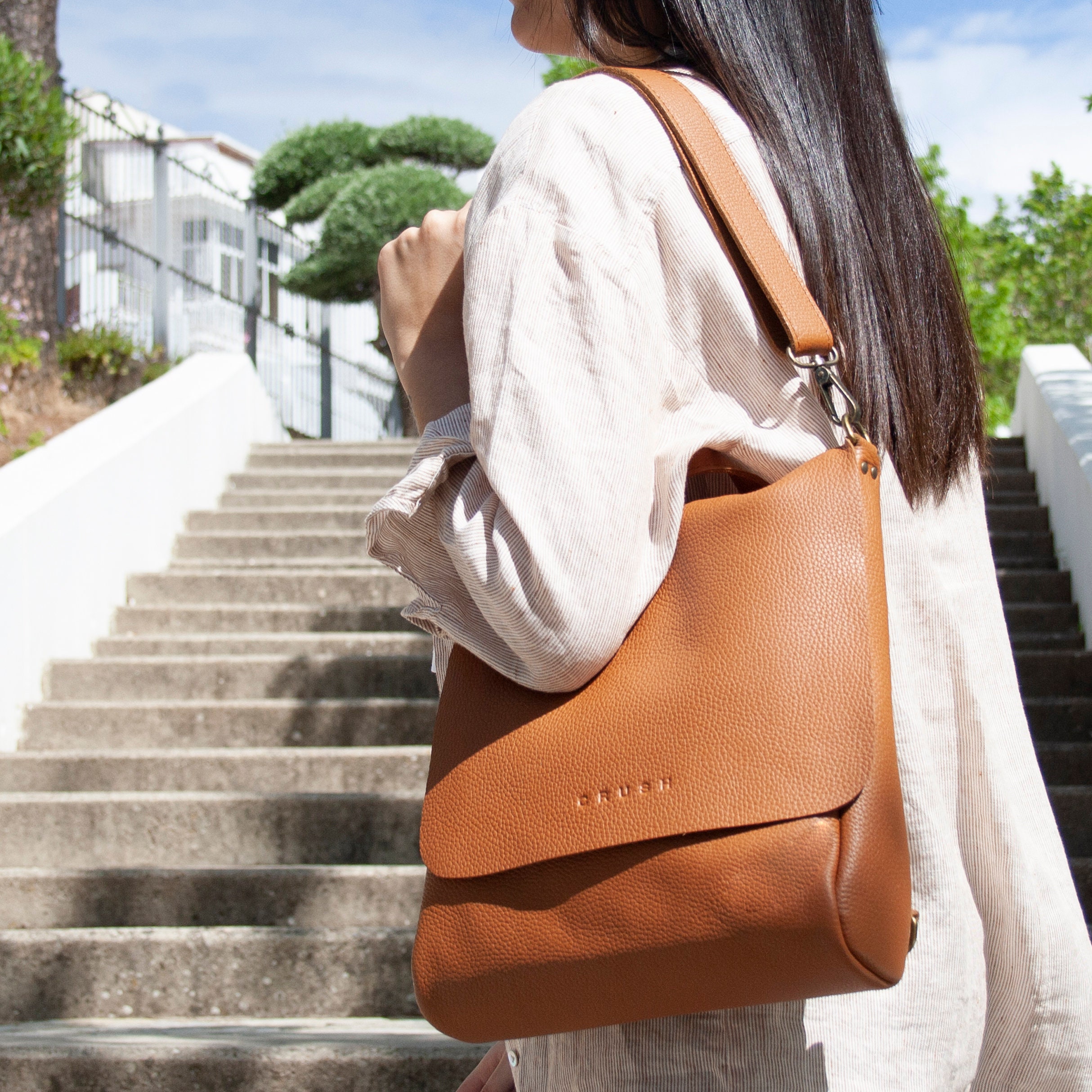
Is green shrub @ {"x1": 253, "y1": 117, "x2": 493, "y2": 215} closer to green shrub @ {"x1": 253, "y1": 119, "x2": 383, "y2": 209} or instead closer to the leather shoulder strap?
green shrub @ {"x1": 253, "y1": 119, "x2": 383, "y2": 209}

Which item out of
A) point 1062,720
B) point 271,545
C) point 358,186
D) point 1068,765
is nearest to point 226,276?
point 358,186

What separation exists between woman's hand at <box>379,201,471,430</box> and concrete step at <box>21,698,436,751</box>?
10.3 feet

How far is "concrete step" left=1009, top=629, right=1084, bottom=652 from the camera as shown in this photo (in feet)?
14.9

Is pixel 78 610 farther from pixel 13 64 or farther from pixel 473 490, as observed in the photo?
pixel 473 490

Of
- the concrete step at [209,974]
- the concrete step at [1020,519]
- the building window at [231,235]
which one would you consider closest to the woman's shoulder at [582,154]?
the concrete step at [209,974]

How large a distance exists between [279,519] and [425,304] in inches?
218

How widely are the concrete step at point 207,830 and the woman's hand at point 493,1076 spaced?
7.69ft

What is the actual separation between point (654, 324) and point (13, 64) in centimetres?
715

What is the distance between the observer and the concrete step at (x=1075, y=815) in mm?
3326

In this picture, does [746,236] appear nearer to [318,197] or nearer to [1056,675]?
[1056,675]

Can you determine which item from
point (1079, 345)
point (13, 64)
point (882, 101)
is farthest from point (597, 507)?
point (1079, 345)

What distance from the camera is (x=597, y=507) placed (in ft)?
2.39

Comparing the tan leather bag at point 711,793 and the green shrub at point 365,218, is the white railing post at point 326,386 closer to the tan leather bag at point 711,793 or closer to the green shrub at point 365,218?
the green shrub at point 365,218

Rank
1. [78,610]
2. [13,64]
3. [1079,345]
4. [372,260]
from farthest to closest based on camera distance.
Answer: [1079,345] < [372,260] < [13,64] < [78,610]
